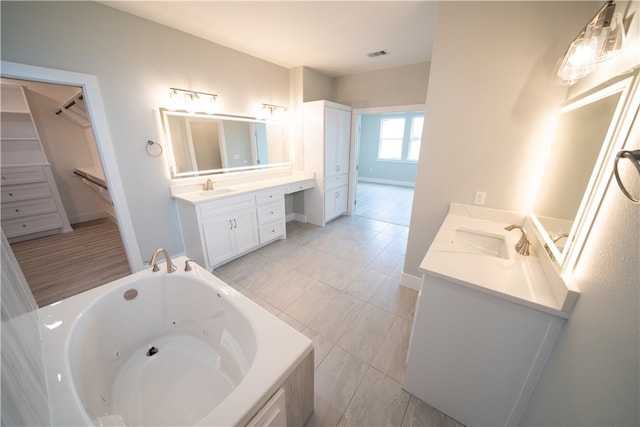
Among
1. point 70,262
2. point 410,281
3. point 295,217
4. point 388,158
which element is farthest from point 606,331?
point 388,158

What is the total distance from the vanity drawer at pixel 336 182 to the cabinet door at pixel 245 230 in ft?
4.65

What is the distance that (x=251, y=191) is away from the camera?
284cm

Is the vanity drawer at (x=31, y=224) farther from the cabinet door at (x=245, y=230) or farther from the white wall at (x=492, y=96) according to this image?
the white wall at (x=492, y=96)

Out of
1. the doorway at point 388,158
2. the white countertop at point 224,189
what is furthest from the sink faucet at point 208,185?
the doorway at point 388,158

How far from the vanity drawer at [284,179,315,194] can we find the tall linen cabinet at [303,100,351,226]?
11 cm

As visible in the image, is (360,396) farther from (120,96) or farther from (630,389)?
(120,96)

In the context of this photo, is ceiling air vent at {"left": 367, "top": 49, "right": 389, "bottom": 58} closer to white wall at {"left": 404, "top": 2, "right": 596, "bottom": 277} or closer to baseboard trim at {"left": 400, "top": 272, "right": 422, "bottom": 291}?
white wall at {"left": 404, "top": 2, "right": 596, "bottom": 277}

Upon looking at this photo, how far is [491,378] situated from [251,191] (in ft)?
8.82

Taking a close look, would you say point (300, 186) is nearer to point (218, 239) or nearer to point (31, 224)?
point (218, 239)

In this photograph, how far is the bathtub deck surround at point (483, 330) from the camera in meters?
0.97

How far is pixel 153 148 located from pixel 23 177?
8.60 ft

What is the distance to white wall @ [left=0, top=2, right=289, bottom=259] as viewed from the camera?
1.69 meters

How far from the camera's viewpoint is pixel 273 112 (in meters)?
3.48

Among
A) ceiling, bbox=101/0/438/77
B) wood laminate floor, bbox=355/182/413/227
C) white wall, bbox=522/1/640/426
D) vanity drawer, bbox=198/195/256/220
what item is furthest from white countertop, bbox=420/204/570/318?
wood laminate floor, bbox=355/182/413/227
